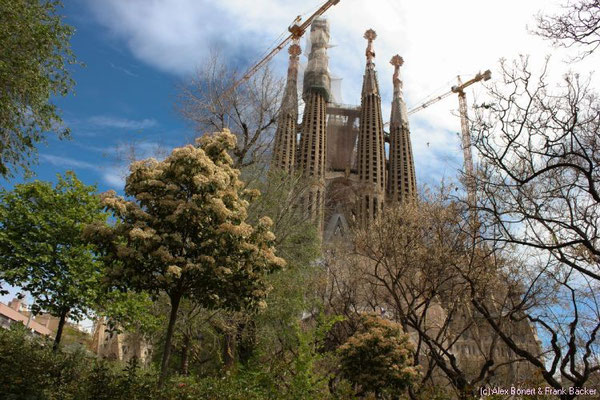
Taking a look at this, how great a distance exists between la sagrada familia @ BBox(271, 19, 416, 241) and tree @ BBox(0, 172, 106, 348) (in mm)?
48139

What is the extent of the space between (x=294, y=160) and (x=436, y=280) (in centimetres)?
5025

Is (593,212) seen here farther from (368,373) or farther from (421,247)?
(368,373)

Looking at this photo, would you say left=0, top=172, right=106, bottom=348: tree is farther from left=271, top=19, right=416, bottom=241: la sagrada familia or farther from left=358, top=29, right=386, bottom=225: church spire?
left=358, top=29, right=386, bottom=225: church spire

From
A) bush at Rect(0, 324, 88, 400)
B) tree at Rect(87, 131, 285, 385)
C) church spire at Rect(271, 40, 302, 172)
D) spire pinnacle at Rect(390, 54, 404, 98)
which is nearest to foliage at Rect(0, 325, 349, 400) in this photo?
bush at Rect(0, 324, 88, 400)

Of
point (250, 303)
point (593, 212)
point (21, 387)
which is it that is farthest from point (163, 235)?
point (593, 212)

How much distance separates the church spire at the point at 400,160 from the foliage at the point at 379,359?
5243 centimetres

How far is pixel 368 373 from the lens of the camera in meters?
13.6

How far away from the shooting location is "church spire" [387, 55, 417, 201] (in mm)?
67781

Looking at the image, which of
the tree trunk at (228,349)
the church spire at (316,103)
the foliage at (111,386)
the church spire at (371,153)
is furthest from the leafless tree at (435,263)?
the church spire at (316,103)

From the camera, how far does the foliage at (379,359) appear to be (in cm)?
1328

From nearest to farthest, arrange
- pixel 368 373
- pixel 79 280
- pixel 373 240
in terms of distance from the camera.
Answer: pixel 79 280
pixel 368 373
pixel 373 240

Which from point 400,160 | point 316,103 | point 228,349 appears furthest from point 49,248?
point 400,160

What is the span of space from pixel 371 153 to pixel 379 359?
56672 mm

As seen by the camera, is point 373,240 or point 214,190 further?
point 373,240
